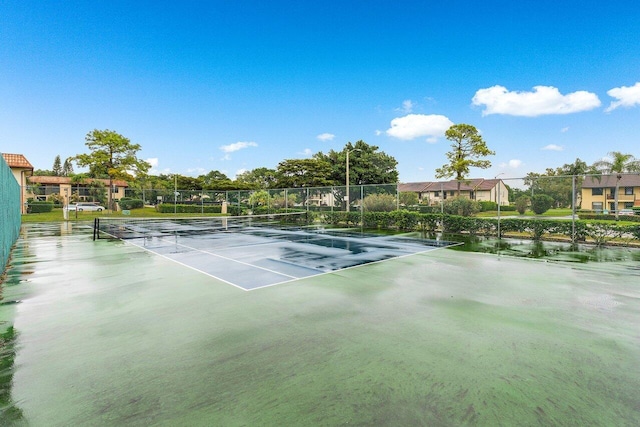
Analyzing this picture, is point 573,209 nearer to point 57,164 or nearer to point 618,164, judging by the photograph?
point 618,164

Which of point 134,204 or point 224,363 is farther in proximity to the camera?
point 134,204

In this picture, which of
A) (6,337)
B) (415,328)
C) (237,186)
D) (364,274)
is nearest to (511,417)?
(415,328)

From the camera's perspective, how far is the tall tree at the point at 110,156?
33062 millimetres

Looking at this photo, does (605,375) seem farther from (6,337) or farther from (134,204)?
(134,204)

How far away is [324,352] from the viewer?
3424 millimetres

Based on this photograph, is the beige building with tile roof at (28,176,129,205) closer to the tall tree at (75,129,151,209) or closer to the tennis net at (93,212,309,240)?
the tall tree at (75,129,151,209)

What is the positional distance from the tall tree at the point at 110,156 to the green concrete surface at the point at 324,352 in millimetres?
32199

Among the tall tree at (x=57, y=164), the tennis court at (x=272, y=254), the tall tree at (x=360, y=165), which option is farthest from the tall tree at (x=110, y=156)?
the tall tree at (x=57, y=164)

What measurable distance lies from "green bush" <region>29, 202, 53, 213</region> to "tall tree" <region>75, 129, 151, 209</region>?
5.16 meters

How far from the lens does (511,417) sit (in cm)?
236

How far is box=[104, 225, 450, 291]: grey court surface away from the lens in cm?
704

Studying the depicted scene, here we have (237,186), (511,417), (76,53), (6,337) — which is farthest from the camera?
(237,186)

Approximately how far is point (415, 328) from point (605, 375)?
Answer: 182 centimetres

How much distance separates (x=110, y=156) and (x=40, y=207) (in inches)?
333
